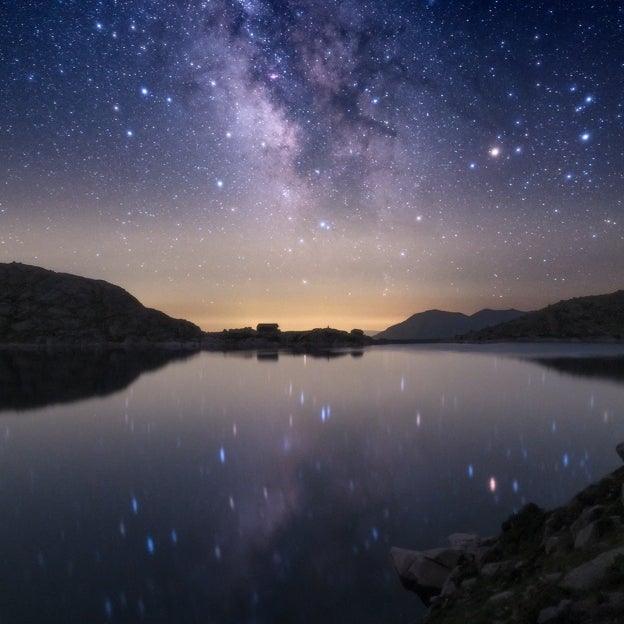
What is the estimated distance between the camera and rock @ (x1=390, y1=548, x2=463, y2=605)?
10.1 metres

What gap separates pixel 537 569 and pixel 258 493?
463 inches

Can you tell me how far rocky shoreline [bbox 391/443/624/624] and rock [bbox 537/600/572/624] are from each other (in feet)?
0.04

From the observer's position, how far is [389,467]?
20.3 meters

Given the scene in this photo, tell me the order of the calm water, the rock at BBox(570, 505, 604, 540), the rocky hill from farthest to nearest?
the rocky hill
the calm water
the rock at BBox(570, 505, 604, 540)

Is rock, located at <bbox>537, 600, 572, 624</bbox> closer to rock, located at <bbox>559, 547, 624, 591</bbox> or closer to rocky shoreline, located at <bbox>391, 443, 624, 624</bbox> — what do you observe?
rocky shoreline, located at <bbox>391, 443, 624, 624</bbox>

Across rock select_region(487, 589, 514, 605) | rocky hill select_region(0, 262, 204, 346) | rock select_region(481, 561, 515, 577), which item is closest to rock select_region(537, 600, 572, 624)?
rock select_region(487, 589, 514, 605)

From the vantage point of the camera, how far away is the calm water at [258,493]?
1027 cm

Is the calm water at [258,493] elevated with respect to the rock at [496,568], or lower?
lower

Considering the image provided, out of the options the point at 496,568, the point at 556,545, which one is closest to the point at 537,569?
the point at 556,545

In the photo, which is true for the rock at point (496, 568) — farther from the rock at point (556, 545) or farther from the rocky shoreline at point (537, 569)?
the rock at point (556, 545)

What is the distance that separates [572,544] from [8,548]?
14.2 m

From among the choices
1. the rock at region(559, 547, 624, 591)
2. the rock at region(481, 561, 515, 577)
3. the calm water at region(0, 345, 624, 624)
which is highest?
the rock at region(559, 547, 624, 591)

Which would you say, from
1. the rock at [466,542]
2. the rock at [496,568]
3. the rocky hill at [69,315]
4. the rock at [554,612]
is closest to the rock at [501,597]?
the rock at [496,568]

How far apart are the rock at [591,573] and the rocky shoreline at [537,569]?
0.01 meters
